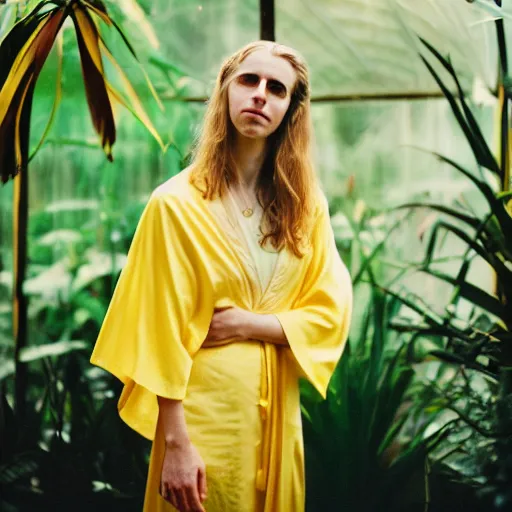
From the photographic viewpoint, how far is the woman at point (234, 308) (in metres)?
1.67

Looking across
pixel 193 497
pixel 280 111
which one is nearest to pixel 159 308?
pixel 193 497

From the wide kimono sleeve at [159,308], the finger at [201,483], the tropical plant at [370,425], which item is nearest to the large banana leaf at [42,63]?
the wide kimono sleeve at [159,308]

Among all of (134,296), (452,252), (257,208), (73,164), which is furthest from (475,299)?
(73,164)

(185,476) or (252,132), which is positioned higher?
(252,132)

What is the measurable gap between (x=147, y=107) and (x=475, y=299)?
3.12 feet

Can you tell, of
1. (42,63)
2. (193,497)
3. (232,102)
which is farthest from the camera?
(42,63)

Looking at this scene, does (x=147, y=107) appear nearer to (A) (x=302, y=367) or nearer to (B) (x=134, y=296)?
(B) (x=134, y=296)

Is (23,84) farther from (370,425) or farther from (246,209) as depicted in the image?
(370,425)

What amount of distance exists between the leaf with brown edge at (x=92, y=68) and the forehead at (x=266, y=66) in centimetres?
53

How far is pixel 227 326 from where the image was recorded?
5.56 ft

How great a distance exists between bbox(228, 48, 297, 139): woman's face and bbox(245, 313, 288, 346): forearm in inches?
14.4

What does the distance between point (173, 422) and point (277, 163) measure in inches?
22.1

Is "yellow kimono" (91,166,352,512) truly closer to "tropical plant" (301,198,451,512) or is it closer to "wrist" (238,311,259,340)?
"wrist" (238,311,259,340)

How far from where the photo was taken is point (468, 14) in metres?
2.16
